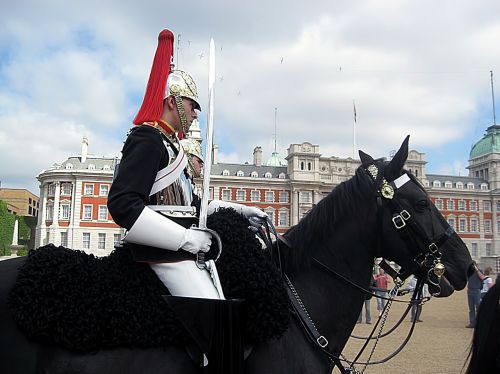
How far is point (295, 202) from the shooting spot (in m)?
73.6

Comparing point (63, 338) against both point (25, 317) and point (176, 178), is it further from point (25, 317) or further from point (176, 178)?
point (176, 178)

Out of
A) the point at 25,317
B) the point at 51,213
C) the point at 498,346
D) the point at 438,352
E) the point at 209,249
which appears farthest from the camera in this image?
the point at 51,213

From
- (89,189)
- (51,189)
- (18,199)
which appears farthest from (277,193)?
(18,199)

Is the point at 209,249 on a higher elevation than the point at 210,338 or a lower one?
higher

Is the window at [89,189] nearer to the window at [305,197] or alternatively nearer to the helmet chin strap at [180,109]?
the window at [305,197]

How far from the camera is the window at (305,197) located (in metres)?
73.9

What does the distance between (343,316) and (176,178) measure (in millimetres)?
1413

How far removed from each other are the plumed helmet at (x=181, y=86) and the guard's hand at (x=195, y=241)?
917 mm

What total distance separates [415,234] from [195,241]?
1.46 m

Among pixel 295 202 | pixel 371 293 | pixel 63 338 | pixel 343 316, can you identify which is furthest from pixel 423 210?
pixel 295 202

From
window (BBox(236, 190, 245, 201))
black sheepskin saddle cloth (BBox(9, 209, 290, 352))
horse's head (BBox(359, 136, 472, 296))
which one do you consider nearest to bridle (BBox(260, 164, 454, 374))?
horse's head (BBox(359, 136, 472, 296))

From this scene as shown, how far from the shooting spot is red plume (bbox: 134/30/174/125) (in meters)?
2.94

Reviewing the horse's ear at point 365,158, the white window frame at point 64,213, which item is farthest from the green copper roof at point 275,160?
the horse's ear at point 365,158

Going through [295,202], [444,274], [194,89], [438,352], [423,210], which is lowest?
[438,352]
